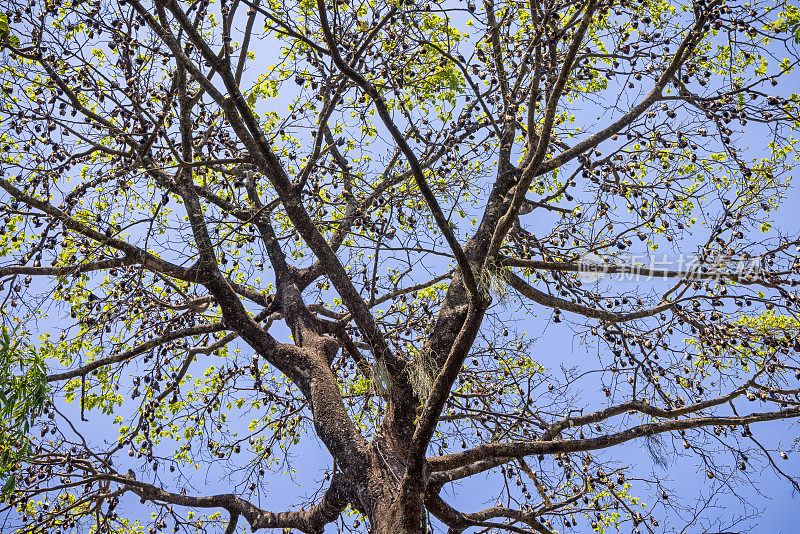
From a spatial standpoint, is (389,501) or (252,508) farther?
(252,508)

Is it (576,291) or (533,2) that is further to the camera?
(576,291)

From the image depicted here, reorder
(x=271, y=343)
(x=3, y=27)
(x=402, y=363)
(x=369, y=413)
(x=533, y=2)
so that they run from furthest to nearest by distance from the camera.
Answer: (x=369, y=413), (x=271, y=343), (x=402, y=363), (x=533, y=2), (x=3, y=27)

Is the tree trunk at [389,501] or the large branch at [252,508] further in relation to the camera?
the large branch at [252,508]

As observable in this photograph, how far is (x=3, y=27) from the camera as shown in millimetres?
2707

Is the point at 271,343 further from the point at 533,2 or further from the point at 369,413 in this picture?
the point at 533,2

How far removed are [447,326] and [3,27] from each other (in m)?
3.34

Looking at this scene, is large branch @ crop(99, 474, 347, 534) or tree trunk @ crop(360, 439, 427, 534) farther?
large branch @ crop(99, 474, 347, 534)

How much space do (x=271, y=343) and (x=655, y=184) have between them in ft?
12.7

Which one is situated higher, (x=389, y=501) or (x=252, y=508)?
(x=252, y=508)

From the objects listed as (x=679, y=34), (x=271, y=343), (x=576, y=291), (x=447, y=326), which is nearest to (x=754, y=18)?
(x=679, y=34)

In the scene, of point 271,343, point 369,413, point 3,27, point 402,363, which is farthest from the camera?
point 369,413

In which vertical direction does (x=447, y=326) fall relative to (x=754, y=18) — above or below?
below

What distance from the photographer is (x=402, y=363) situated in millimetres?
4527

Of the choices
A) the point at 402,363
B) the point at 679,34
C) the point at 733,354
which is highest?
the point at 679,34
